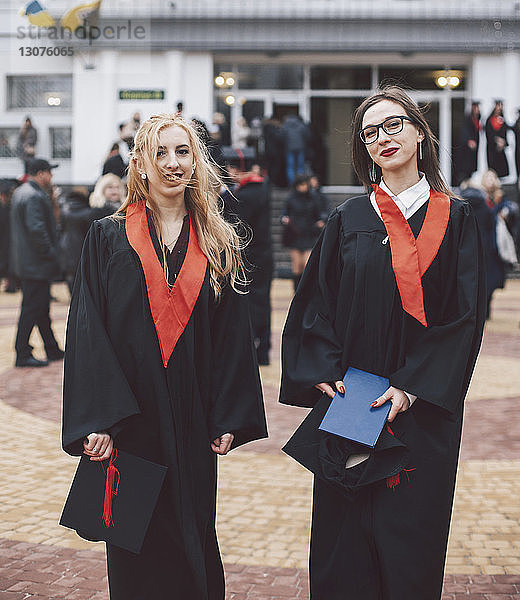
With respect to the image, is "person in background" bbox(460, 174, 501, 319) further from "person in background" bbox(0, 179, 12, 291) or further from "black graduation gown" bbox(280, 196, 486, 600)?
"black graduation gown" bbox(280, 196, 486, 600)

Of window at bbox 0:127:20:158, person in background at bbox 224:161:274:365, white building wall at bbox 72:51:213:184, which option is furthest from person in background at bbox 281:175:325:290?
window at bbox 0:127:20:158

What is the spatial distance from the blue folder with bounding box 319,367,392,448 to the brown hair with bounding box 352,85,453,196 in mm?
792

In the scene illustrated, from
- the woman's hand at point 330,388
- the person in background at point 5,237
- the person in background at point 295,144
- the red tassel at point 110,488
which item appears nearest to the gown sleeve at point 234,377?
the woman's hand at point 330,388

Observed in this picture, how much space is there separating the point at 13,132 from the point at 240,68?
272 inches

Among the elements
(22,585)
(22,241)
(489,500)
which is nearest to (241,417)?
(22,585)

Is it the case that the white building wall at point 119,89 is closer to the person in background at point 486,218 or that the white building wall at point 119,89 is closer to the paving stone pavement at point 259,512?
the person in background at point 486,218

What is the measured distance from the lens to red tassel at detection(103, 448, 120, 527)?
10.5 feet

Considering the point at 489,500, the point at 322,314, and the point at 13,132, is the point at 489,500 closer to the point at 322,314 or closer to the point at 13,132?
the point at 322,314

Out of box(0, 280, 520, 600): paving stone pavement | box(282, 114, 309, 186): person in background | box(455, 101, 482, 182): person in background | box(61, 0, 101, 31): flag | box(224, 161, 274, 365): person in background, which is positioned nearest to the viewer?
box(0, 280, 520, 600): paving stone pavement

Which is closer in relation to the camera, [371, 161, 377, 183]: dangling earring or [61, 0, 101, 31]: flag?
[371, 161, 377, 183]: dangling earring

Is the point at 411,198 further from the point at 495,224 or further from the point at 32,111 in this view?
the point at 32,111

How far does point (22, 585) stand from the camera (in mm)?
4223

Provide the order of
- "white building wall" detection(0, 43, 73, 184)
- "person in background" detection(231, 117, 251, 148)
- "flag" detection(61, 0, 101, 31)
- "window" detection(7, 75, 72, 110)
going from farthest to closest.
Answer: "window" detection(7, 75, 72, 110)
"white building wall" detection(0, 43, 73, 184)
"flag" detection(61, 0, 101, 31)
"person in background" detection(231, 117, 251, 148)

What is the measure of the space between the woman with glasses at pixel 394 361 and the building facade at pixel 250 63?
20978 millimetres
